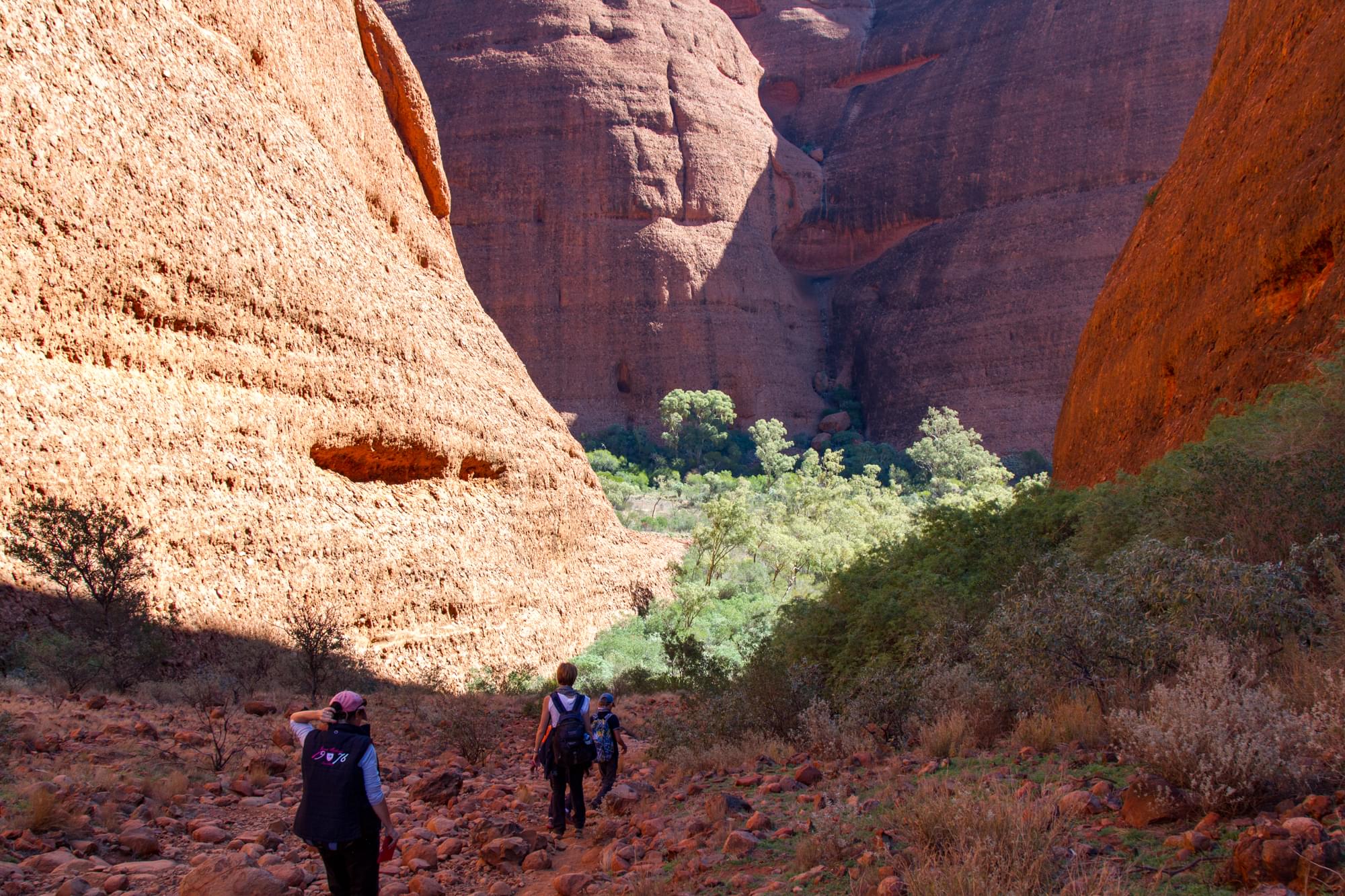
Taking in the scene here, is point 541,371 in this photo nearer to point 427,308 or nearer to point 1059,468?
point 427,308

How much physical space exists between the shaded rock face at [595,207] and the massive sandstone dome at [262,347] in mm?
30150

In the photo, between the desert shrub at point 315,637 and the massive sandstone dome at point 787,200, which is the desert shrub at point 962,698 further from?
the massive sandstone dome at point 787,200

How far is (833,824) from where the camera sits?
14.8 ft

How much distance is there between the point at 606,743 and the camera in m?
6.61

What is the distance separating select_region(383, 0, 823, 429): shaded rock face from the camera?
1972 inches

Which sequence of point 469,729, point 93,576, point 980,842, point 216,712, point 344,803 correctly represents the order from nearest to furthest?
point 980,842 < point 344,803 < point 469,729 < point 216,712 < point 93,576

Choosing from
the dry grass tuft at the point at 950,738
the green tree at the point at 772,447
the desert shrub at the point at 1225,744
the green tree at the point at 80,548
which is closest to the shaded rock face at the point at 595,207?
the green tree at the point at 772,447

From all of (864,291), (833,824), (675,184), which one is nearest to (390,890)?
(833,824)

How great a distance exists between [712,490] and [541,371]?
1331cm

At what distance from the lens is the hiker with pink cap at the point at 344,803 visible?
13.6 feet

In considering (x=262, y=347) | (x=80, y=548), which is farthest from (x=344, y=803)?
(x=262, y=347)

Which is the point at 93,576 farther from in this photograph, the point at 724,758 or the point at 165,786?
the point at 724,758

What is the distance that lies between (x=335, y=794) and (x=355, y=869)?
15.3 inches

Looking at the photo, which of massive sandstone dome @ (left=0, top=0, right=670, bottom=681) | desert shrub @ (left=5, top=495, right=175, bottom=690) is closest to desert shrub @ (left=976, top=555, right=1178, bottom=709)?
desert shrub @ (left=5, top=495, right=175, bottom=690)
